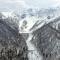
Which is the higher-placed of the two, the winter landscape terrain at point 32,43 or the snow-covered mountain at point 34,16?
the snow-covered mountain at point 34,16

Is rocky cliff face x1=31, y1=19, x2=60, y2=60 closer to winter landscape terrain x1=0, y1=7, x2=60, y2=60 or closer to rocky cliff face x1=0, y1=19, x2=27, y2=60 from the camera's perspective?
winter landscape terrain x1=0, y1=7, x2=60, y2=60

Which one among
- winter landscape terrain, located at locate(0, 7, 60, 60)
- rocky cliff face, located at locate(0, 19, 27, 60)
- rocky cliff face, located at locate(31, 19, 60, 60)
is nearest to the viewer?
rocky cliff face, located at locate(0, 19, 27, 60)

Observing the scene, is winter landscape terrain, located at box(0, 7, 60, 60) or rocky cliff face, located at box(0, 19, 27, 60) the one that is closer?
rocky cliff face, located at box(0, 19, 27, 60)

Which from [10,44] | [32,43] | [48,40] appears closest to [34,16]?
[32,43]

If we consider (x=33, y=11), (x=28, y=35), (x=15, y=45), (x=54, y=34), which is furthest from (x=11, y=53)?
(x=33, y=11)

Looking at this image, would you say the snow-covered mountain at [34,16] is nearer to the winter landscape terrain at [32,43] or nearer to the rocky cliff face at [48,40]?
the winter landscape terrain at [32,43]

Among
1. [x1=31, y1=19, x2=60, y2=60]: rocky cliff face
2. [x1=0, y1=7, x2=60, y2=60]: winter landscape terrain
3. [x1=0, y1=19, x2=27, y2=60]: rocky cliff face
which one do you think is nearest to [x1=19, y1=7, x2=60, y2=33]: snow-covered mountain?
[x1=0, y1=7, x2=60, y2=60]: winter landscape terrain

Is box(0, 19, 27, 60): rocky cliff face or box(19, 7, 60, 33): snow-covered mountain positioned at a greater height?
box(19, 7, 60, 33): snow-covered mountain

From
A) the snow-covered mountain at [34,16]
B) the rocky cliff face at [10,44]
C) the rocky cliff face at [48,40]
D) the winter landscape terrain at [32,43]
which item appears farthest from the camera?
the snow-covered mountain at [34,16]

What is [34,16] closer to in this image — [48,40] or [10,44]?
[48,40]

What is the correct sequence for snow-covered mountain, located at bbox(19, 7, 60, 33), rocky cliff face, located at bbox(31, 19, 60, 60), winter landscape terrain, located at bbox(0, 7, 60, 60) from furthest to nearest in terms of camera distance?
snow-covered mountain, located at bbox(19, 7, 60, 33) → rocky cliff face, located at bbox(31, 19, 60, 60) → winter landscape terrain, located at bbox(0, 7, 60, 60)

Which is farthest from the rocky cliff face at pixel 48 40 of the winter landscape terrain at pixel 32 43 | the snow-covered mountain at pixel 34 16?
the snow-covered mountain at pixel 34 16

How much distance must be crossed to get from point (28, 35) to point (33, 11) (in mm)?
33947

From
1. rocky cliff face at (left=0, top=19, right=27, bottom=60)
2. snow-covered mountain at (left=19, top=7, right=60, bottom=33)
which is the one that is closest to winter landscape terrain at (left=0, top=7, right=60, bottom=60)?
rocky cliff face at (left=0, top=19, right=27, bottom=60)
